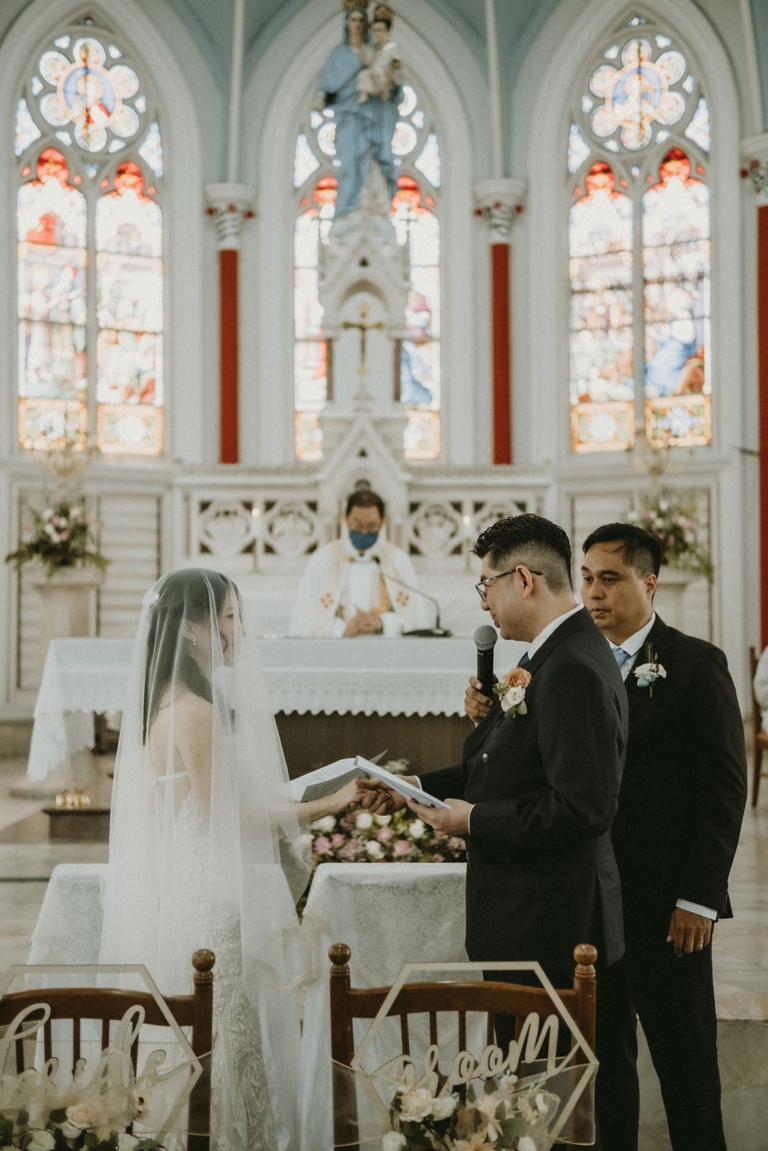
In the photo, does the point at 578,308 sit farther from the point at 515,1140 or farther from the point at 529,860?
the point at 515,1140

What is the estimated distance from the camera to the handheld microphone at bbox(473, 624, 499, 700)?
276 cm

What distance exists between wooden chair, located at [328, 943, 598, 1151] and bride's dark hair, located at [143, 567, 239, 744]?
0.81m

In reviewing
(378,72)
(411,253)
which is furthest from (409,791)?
(411,253)

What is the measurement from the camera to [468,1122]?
178cm

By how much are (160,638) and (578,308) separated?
9.49m

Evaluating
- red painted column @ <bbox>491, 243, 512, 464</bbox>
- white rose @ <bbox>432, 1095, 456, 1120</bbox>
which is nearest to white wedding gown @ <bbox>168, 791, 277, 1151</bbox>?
white rose @ <bbox>432, 1095, 456, 1120</bbox>

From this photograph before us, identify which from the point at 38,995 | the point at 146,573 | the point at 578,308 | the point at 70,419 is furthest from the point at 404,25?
the point at 38,995

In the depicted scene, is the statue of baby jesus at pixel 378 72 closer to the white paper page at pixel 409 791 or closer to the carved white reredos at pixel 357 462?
the carved white reredos at pixel 357 462

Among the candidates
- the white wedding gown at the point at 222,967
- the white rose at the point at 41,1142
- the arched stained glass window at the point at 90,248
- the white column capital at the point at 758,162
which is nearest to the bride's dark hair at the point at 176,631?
the white wedding gown at the point at 222,967

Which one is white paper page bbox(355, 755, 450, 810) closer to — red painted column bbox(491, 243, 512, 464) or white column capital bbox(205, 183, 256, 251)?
red painted column bbox(491, 243, 512, 464)

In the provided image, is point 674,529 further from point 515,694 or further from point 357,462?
point 515,694

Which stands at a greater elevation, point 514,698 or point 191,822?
point 514,698

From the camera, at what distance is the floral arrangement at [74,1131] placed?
5.71 feet

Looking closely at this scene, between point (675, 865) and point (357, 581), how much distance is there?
4262 mm
